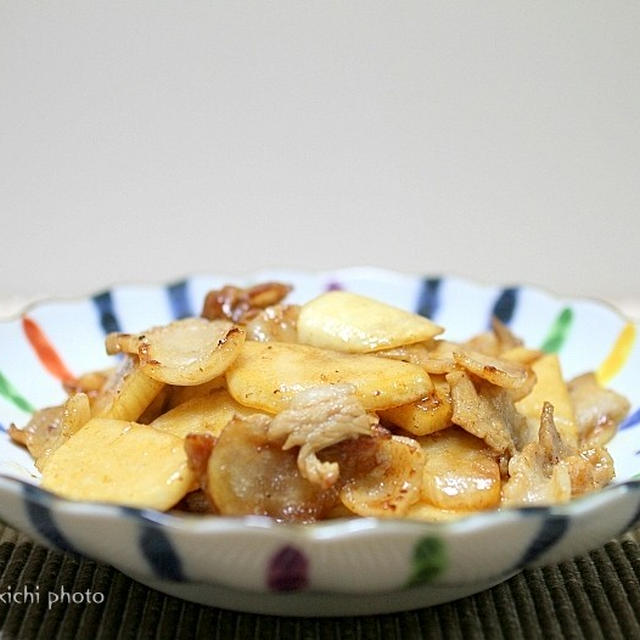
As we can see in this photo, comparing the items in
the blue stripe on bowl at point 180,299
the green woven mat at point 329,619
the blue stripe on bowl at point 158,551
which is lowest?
the green woven mat at point 329,619

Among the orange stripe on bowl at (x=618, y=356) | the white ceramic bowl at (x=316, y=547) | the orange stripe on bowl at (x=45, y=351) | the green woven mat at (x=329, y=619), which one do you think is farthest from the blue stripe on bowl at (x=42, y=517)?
the orange stripe on bowl at (x=618, y=356)

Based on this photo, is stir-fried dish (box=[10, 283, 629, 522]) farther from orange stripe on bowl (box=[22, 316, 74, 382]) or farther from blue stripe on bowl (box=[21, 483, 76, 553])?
orange stripe on bowl (box=[22, 316, 74, 382])

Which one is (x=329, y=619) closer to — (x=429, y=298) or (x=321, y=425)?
(x=321, y=425)

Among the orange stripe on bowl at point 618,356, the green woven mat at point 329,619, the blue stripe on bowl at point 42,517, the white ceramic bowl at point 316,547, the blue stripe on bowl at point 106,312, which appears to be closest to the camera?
the white ceramic bowl at point 316,547

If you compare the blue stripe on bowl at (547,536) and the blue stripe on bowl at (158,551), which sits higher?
the blue stripe on bowl at (158,551)

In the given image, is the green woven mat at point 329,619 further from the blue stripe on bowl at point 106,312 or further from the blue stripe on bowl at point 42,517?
the blue stripe on bowl at point 106,312

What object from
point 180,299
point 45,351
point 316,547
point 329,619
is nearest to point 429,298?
point 180,299

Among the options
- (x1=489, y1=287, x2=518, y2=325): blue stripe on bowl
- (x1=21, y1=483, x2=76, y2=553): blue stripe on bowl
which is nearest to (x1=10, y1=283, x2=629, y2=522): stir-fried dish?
(x1=21, y1=483, x2=76, y2=553): blue stripe on bowl

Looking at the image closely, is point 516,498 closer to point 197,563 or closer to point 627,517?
point 627,517
